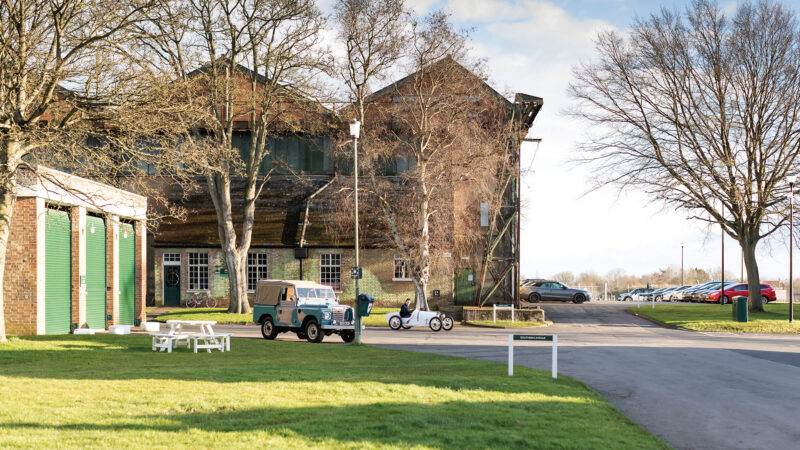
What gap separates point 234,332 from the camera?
29016mm

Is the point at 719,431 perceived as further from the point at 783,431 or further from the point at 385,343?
the point at 385,343

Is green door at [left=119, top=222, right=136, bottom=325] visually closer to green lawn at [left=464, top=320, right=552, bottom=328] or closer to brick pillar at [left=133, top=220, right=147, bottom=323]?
brick pillar at [left=133, top=220, right=147, bottom=323]

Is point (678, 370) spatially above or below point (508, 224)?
below

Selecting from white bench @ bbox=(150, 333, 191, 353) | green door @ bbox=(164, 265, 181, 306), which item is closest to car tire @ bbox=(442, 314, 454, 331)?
white bench @ bbox=(150, 333, 191, 353)

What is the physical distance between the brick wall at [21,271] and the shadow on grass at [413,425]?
16.6 meters

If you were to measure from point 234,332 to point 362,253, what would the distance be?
15010 millimetres

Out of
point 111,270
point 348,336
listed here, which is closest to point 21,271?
point 111,270

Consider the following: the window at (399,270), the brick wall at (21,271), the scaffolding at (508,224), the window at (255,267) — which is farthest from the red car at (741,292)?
the brick wall at (21,271)

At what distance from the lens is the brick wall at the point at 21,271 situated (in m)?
23.9

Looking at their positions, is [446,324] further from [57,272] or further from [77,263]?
[57,272]

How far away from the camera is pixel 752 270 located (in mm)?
39938

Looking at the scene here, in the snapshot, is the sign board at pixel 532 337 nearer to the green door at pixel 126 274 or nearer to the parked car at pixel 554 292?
the green door at pixel 126 274

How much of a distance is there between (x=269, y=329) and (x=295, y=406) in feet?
52.3

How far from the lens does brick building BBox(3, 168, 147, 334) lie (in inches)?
941
